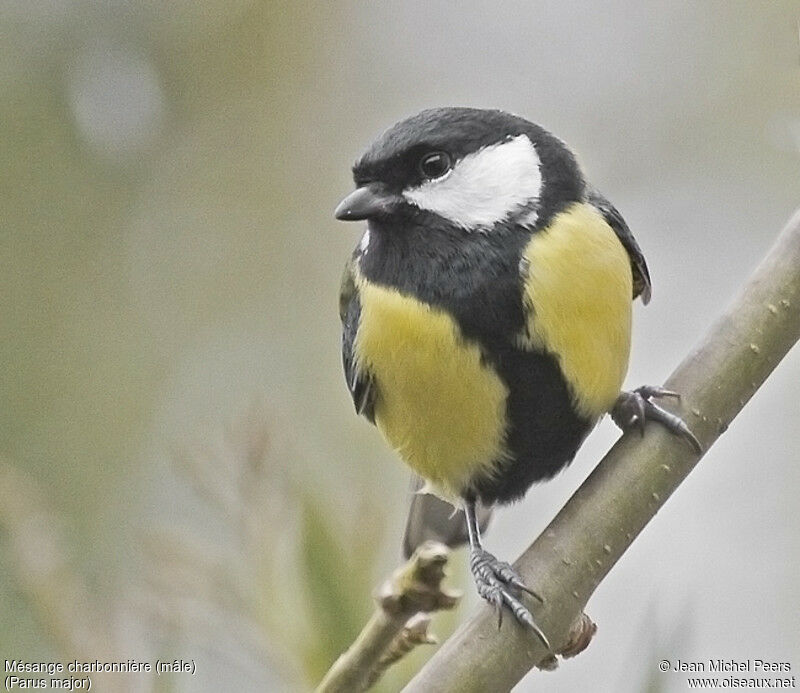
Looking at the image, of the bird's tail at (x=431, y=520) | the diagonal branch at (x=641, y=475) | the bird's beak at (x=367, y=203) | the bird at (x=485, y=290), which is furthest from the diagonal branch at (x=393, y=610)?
the bird's tail at (x=431, y=520)

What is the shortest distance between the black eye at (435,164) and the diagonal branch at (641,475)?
0.22 m

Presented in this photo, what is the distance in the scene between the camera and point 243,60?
1755 millimetres

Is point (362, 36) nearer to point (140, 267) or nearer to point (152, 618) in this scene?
point (140, 267)

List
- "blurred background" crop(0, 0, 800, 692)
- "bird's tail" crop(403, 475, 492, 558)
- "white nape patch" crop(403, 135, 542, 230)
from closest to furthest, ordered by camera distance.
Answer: "blurred background" crop(0, 0, 800, 692) → "white nape patch" crop(403, 135, 542, 230) → "bird's tail" crop(403, 475, 492, 558)

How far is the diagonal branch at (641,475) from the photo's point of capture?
69 cm

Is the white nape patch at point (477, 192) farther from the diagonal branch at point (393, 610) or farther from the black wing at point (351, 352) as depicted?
the diagonal branch at point (393, 610)

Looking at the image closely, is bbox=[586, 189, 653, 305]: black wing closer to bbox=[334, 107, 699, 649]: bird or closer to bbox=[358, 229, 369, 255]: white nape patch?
bbox=[334, 107, 699, 649]: bird

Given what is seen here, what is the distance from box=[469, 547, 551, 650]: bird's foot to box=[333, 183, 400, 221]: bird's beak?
0.86 ft

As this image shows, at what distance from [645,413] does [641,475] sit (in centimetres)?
6

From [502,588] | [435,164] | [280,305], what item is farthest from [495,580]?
[280,305]

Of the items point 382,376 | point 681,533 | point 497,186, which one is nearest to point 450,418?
point 382,376

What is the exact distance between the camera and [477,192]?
2.77 ft

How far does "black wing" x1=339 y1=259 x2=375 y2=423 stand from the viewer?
91cm

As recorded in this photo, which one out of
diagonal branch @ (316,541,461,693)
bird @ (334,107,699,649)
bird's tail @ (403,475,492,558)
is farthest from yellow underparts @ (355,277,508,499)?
diagonal branch @ (316,541,461,693)
